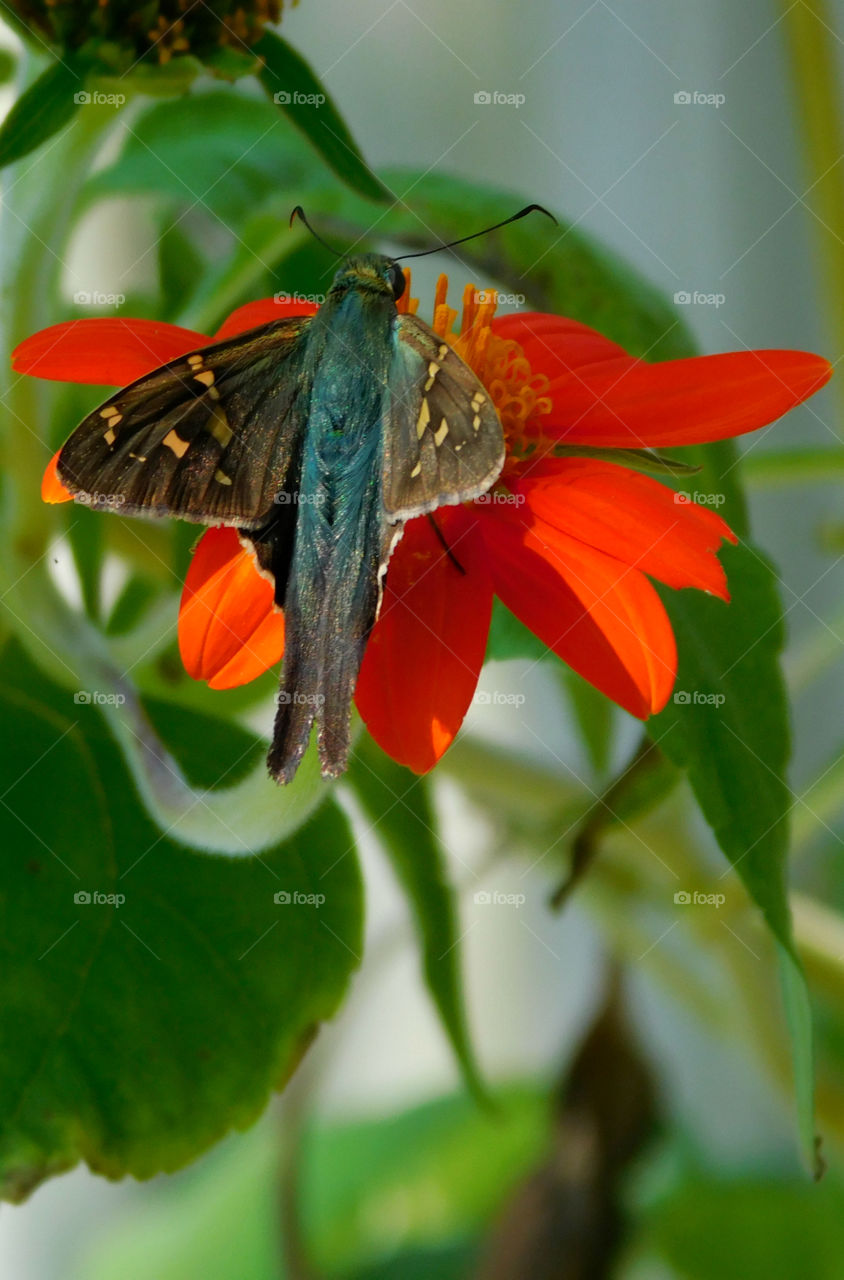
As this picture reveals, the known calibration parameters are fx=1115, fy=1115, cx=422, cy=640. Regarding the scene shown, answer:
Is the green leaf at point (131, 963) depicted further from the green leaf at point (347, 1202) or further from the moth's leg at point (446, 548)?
the green leaf at point (347, 1202)

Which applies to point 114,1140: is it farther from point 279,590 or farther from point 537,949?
point 537,949

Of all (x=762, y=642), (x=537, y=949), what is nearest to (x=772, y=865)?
(x=762, y=642)

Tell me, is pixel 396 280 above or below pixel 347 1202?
above

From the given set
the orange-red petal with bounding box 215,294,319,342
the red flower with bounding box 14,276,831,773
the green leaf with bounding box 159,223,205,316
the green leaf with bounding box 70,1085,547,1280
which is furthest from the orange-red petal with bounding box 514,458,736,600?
the green leaf with bounding box 70,1085,547,1280

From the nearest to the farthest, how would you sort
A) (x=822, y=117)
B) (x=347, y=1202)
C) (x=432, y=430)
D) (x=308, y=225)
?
(x=432, y=430) → (x=308, y=225) → (x=822, y=117) → (x=347, y=1202)

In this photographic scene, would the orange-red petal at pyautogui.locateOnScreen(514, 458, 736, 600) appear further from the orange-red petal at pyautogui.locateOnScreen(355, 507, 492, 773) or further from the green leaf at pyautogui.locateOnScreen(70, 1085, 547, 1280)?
the green leaf at pyautogui.locateOnScreen(70, 1085, 547, 1280)

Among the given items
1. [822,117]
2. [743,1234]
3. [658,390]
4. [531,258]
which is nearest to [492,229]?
[531,258]

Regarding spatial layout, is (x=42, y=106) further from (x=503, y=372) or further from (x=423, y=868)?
(x=423, y=868)
